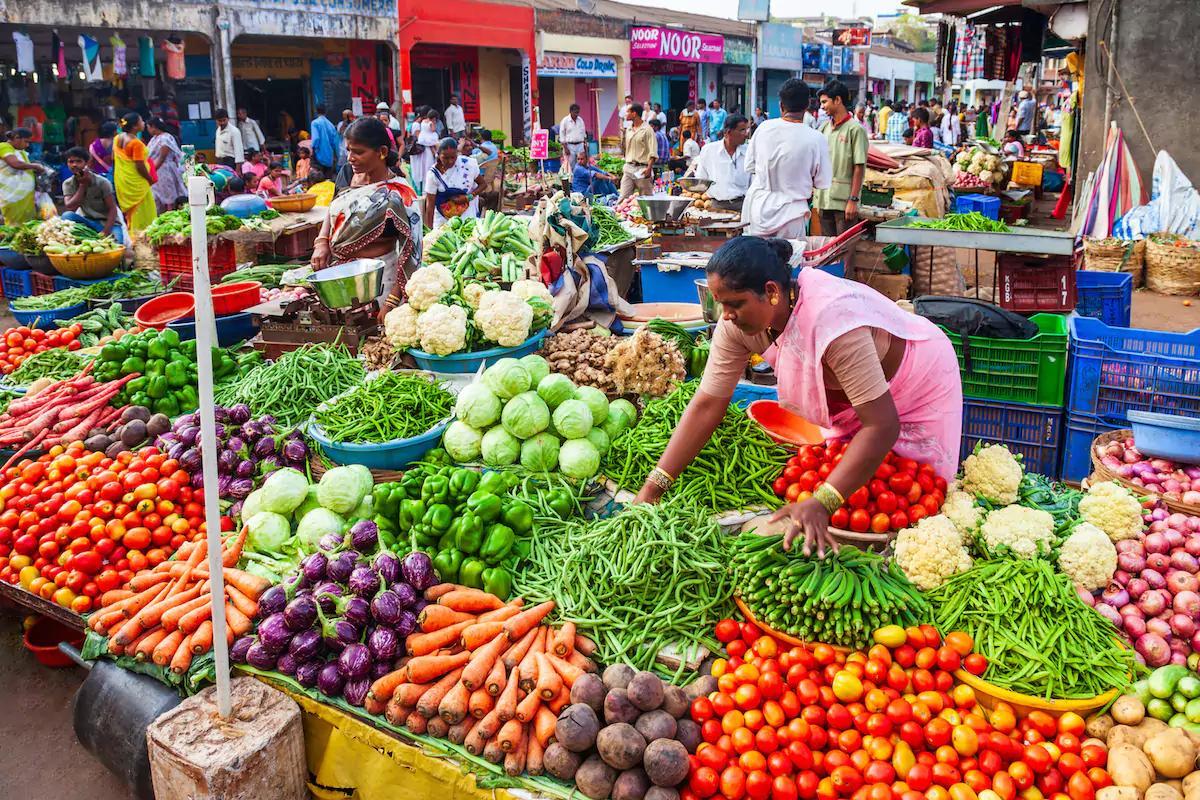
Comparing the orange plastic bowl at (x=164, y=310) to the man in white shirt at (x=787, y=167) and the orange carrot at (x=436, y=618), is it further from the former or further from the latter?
the man in white shirt at (x=787, y=167)

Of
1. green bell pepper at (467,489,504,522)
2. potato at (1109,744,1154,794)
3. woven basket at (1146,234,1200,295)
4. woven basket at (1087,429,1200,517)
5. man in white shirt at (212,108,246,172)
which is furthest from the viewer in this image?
man in white shirt at (212,108,246,172)

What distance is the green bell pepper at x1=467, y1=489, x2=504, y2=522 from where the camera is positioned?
10.6ft

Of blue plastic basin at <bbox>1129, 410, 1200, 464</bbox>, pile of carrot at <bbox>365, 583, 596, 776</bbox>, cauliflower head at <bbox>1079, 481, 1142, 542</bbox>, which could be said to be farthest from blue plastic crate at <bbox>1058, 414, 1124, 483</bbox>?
pile of carrot at <bbox>365, 583, 596, 776</bbox>

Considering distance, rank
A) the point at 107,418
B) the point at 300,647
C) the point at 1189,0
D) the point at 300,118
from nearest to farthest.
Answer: the point at 300,647 < the point at 107,418 < the point at 1189,0 < the point at 300,118

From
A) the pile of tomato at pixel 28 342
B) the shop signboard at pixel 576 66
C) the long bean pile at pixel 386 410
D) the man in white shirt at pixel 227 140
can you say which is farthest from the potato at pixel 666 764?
the shop signboard at pixel 576 66

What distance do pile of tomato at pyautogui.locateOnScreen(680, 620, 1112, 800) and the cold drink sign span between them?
2770 cm

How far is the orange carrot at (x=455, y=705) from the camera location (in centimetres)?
263

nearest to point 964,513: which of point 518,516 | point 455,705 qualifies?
point 518,516

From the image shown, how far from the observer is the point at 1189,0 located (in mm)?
8867

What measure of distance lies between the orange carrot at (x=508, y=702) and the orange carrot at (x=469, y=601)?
16.3 inches

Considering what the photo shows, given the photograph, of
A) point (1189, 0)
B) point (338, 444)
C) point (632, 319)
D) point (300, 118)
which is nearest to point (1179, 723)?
point (338, 444)

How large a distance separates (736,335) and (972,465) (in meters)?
1.10

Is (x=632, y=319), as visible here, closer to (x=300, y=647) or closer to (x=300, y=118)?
(x=300, y=647)

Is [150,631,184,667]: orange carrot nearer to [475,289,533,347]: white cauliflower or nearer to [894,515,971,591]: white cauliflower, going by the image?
[475,289,533,347]: white cauliflower
